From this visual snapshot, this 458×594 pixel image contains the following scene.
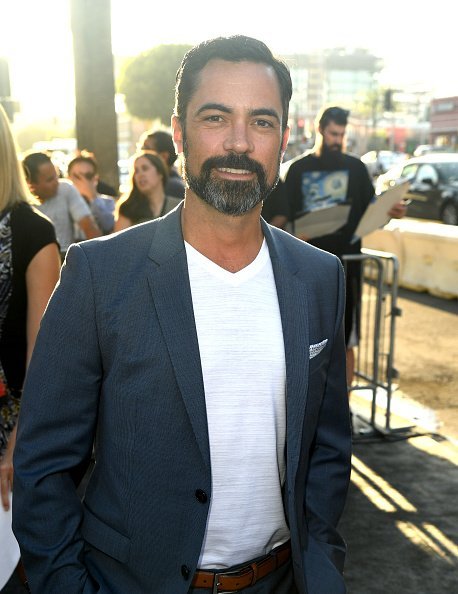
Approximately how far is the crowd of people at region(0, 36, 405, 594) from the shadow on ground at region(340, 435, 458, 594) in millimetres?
2122

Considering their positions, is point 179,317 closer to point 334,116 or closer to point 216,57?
point 216,57

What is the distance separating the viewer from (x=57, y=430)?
74.4 inches

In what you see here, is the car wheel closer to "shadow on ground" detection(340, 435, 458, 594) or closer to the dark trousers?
"shadow on ground" detection(340, 435, 458, 594)

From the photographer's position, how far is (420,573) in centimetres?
409

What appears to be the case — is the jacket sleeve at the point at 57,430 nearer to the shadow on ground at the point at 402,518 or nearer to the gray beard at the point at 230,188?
the gray beard at the point at 230,188

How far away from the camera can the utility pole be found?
405 inches

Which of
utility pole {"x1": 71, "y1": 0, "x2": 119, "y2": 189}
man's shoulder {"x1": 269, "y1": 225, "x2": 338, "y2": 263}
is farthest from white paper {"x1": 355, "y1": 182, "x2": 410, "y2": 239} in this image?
utility pole {"x1": 71, "y1": 0, "x2": 119, "y2": 189}

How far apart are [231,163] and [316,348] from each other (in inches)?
19.5

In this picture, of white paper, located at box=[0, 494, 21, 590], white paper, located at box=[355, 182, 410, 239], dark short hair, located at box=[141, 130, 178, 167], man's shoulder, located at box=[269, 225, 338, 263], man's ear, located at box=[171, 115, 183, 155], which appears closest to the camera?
man's ear, located at box=[171, 115, 183, 155]

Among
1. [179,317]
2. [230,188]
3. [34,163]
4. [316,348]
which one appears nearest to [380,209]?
[34,163]

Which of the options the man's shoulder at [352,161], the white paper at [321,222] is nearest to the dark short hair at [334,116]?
the man's shoulder at [352,161]

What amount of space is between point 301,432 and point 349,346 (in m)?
4.19

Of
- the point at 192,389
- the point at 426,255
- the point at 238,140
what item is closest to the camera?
the point at 192,389

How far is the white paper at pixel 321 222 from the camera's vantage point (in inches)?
235
